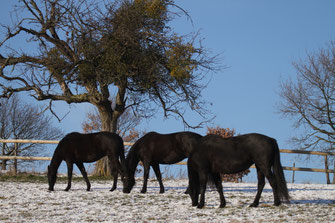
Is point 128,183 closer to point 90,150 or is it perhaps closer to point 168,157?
point 168,157

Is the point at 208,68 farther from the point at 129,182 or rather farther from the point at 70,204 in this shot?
the point at 70,204

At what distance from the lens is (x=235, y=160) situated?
7613mm

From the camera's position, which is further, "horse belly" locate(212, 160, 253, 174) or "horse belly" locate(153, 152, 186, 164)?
"horse belly" locate(153, 152, 186, 164)

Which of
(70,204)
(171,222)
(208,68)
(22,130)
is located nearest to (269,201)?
(171,222)

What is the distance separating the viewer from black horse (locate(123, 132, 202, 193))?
10.4 meters

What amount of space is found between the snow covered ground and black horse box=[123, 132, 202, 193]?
744 mm

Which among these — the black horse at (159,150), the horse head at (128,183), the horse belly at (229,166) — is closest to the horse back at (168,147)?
the black horse at (159,150)

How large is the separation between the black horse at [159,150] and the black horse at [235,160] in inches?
91.4

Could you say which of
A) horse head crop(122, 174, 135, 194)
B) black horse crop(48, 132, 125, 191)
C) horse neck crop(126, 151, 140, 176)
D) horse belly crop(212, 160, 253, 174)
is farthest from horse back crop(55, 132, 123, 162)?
horse belly crop(212, 160, 253, 174)

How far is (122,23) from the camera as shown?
16141 mm

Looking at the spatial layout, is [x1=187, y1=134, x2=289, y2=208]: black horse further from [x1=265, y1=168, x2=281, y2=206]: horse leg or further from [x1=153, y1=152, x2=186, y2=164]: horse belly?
[x1=153, y1=152, x2=186, y2=164]: horse belly

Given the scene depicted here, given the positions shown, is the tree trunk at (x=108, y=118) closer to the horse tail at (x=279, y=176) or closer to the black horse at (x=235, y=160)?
the black horse at (x=235, y=160)

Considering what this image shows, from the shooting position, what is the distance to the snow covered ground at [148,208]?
712 centimetres

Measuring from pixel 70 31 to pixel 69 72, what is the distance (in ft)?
5.83
